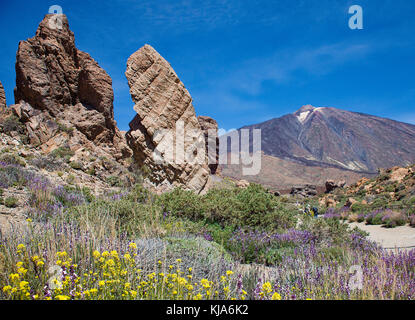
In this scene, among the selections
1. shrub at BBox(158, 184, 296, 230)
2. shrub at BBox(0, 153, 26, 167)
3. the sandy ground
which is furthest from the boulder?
shrub at BBox(0, 153, 26, 167)

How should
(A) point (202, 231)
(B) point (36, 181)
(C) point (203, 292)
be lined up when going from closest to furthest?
(C) point (203, 292), (A) point (202, 231), (B) point (36, 181)

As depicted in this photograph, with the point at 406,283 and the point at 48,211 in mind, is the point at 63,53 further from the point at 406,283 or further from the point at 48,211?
the point at 406,283

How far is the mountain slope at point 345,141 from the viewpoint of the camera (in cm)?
13135

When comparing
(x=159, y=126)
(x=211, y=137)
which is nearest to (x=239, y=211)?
(x=159, y=126)

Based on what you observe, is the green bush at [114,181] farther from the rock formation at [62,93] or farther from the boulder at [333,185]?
the boulder at [333,185]

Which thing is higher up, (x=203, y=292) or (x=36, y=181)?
(x=36, y=181)

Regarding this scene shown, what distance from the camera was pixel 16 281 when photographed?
2207mm

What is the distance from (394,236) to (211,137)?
22287 millimetres

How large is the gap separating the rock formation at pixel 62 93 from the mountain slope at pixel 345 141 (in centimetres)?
11060

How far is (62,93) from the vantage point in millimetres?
15320

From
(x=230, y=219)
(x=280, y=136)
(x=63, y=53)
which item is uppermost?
(x=280, y=136)
